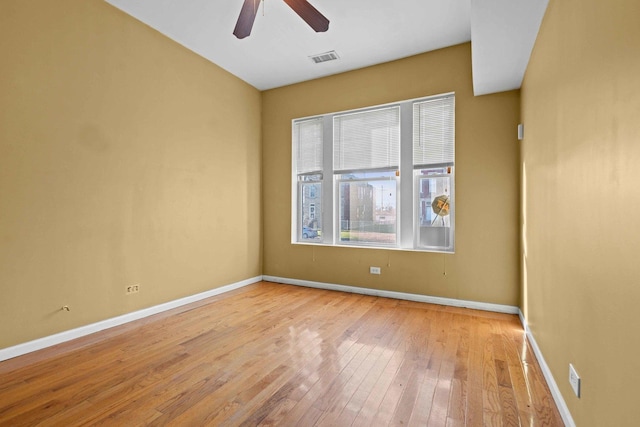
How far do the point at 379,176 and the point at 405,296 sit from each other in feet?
5.84

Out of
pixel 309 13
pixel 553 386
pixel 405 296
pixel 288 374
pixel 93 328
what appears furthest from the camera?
pixel 405 296

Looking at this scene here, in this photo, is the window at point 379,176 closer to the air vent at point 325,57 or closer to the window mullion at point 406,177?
the window mullion at point 406,177

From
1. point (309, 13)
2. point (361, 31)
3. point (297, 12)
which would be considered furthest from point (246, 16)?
point (361, 31)

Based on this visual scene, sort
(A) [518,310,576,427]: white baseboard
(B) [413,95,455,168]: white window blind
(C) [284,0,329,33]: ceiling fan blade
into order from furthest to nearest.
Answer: (B) [413,95,455,168]: white window blind < (C) [284,0,329,33]: ceiling fan blade < (A) [518,310,576,427]: white baseboard

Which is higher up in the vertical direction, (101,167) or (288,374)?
(101,167)

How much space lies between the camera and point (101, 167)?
3227mm

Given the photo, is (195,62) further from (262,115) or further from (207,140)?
(262,115)

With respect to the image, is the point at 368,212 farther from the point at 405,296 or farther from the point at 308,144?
the point at 308,144

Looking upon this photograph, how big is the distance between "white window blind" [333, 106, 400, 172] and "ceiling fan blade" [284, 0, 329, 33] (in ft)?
6.67

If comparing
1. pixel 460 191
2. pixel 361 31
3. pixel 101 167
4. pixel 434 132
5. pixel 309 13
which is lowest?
pixel 460 191

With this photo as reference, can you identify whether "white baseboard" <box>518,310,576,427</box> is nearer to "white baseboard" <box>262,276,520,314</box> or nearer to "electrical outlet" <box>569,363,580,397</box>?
"electrical outlet" <box>569,363,580,397</box>

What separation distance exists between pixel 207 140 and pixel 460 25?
3595mm

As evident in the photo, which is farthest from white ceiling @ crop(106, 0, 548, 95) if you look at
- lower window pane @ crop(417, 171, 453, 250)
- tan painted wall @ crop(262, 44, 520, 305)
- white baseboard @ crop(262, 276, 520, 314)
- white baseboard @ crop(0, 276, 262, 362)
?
white baseboard @ crop(0, 276, 262, 362)

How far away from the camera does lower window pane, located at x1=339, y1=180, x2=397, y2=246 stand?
14.9 ft
